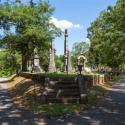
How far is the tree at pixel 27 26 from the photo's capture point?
45.8 meters

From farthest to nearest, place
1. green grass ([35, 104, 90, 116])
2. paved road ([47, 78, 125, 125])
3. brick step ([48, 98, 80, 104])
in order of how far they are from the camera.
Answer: brick step ([48, 98, 80, 104]) < green grass ([35, 104, 90, 116]) < paved road ([47, 78, 125, 125])

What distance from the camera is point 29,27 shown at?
45.6 metres

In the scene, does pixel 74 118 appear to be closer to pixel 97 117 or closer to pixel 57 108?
pixel 97 117

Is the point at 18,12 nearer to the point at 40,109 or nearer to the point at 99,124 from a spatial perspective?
the point at 40,109

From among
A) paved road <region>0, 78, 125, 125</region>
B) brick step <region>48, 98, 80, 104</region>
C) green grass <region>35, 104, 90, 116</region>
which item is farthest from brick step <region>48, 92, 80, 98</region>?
paved road <region>0, 78, 125, 125</region>

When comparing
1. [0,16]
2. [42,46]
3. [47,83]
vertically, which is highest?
[0,16]

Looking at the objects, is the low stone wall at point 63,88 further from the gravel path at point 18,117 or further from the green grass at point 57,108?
the gravel path at point 18,117

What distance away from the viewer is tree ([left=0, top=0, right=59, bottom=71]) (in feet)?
150

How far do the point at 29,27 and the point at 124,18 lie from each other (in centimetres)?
1531

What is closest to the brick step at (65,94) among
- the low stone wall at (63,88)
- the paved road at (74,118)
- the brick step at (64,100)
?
the low stone wall at (63,88)

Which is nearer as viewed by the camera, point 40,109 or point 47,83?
point 40,109

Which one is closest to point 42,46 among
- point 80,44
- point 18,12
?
point 18,12

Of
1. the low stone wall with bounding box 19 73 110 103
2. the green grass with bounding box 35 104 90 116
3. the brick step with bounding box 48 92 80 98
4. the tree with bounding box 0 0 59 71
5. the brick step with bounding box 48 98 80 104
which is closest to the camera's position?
the green grass with bounding box 35 104 90 116

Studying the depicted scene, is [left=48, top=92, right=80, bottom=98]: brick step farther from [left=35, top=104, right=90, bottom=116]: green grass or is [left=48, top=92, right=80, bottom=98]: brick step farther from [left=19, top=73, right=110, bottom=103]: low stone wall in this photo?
[left=35, top=104, right=90, bottom=116]: green grass
